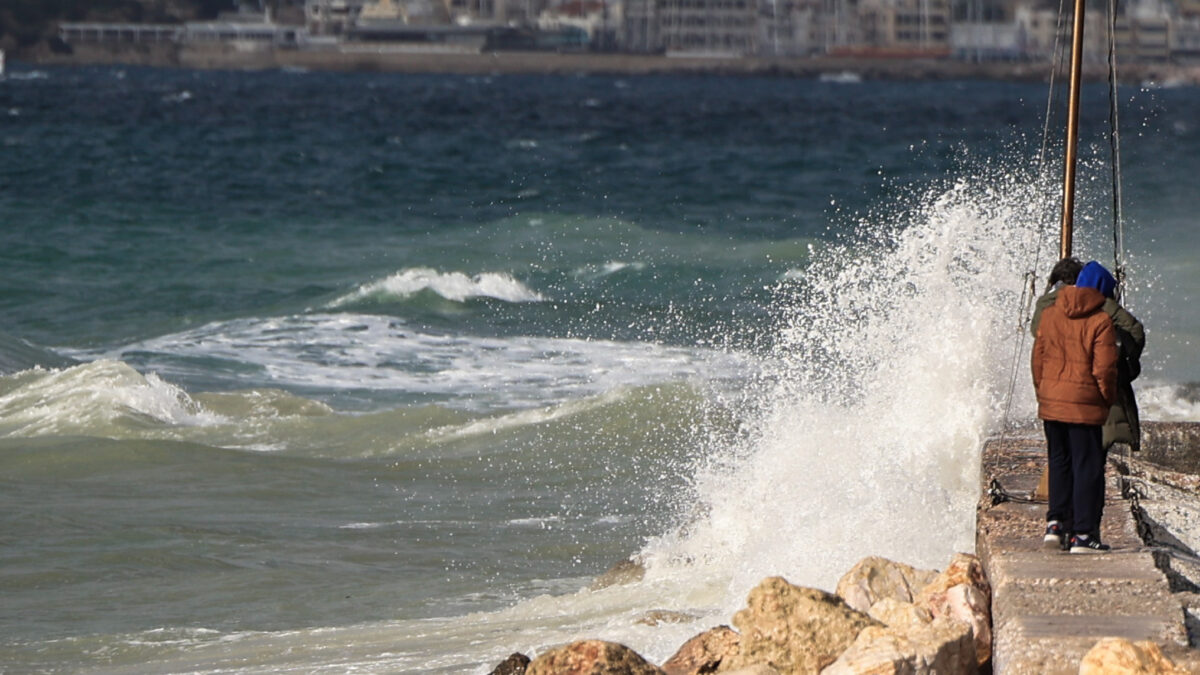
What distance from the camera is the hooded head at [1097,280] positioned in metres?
6.23

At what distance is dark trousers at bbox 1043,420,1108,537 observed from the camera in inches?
243

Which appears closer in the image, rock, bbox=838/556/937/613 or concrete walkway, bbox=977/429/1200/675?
concrete walkway, bbox=977/429/1200/675

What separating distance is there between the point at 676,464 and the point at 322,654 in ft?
15.2

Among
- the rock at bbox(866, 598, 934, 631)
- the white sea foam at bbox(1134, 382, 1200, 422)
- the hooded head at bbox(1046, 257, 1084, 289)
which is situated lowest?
the white sea foam at bbox(1134, 382, 1200, 422)

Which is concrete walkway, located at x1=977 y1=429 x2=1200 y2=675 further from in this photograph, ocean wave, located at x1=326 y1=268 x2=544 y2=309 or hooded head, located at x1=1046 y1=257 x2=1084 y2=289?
ocean wave, located at x1=326 y1=268 x2=544 y2=309

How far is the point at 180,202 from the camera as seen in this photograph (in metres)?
33.2

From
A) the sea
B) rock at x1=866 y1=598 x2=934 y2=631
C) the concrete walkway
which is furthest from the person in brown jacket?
→ the sea

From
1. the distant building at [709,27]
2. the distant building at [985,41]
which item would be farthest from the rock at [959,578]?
the distant building at [709,27]

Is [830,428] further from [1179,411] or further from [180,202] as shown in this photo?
[180,202]

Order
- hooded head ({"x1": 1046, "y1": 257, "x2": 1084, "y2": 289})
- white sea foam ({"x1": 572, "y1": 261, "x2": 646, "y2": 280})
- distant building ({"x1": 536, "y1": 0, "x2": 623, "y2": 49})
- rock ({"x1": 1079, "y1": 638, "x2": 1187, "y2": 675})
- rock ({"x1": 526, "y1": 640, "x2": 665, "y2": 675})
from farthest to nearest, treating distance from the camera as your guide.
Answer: distant building ({"x1": 536, "y1": 0, "x2": 623, "y2": 49})
white sea foam ({"x1": 572, "y1": 261, "x2": 646, "y2": 280})
hooded head ({"x1": 1046, "y1": 257, "x2": 1084, "y2": 289})
rock ({"x1": 526, "y1": 640, "x2": 665, "y2": 675})
rock ({"x1": 1079, "y1": 638, "x2": 1187, "y2": 675})

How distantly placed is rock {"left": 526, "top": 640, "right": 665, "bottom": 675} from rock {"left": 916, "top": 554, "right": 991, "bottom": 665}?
968 mm

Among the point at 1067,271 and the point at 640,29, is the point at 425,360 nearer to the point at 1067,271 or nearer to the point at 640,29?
the point at 1067,271

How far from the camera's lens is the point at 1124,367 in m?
6.25

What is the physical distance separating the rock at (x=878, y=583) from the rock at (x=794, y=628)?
0.35m
